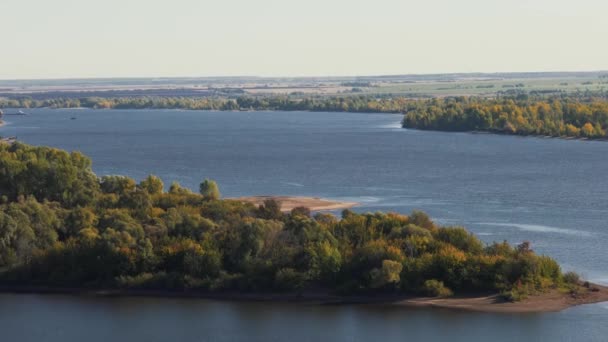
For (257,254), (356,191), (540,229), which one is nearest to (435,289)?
(257,254)

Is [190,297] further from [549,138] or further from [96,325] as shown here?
[549,138]

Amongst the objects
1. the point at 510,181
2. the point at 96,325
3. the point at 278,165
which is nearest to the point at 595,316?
the point at 96,325

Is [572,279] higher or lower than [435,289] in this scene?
higher

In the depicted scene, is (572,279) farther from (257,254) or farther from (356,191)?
(356,191)

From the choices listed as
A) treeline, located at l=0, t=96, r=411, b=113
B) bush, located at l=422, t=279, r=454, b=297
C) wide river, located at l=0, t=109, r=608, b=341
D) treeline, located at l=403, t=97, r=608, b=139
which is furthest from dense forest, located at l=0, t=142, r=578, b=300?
treeline, located at l=0, t=96, r=411, b=113

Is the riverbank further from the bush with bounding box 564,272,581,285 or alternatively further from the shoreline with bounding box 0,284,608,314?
the bush with bounding box 564,272,581,285
